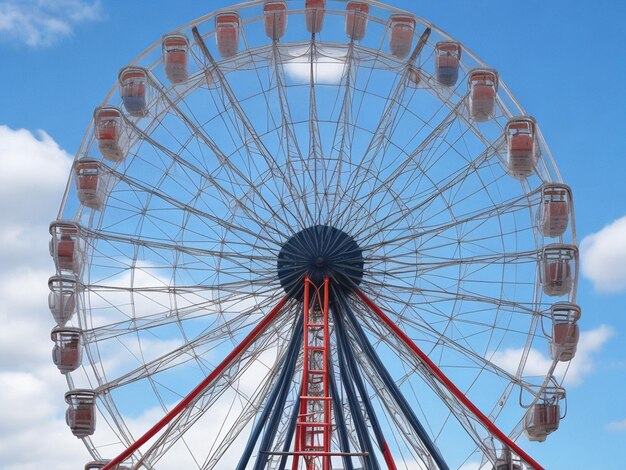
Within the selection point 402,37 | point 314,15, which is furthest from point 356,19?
point 402,37

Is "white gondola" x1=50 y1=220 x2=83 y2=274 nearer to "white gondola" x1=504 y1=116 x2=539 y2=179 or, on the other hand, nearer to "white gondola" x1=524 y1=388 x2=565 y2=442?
"white gondola" x1=504 y1=116 x2=539 y2=179

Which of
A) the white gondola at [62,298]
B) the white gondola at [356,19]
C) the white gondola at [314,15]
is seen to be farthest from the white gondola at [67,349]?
the white gondola at [356,19]

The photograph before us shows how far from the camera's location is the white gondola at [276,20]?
33156 millimetres

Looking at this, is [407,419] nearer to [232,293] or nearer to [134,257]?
[232,293]

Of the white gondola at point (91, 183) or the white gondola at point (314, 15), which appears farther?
the white gondola at point (314, 15)

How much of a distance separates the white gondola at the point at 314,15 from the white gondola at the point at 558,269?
7.55 m

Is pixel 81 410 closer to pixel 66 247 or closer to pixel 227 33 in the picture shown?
pixel 66 247

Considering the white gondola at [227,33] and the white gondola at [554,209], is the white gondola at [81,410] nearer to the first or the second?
the white gondola at [227,33]

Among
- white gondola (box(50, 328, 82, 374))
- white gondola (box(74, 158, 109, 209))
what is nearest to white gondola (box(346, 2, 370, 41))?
white gondola (box(74, 158, 109, 209))

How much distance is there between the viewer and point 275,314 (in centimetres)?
3012

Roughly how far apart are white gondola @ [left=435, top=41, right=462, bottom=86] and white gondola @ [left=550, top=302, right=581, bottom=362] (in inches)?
234

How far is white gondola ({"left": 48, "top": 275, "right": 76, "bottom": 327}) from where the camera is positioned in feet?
104

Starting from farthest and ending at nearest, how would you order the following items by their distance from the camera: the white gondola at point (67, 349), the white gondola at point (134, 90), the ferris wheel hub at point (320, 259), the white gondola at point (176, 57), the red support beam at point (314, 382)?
the white gondola at point (176, 57) < the white gondola at point (134, 90) < the white gondola at point (67, 349) < the ferris wheel hub at point (320, 259) < the red support beam at point (314, 382)

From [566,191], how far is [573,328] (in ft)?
10.0
